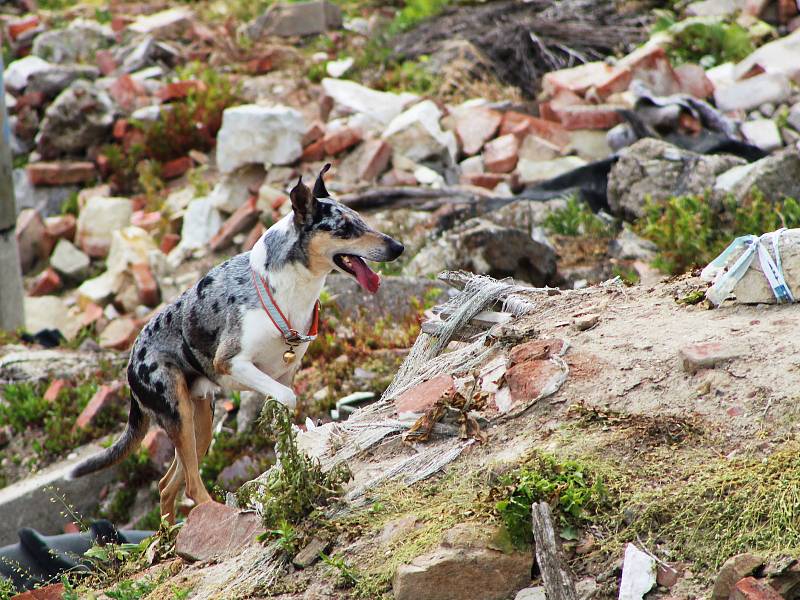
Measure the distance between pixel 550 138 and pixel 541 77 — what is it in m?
2.25

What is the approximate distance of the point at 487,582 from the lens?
3.74 m

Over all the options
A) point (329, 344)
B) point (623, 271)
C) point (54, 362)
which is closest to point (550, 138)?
point (623, 271)

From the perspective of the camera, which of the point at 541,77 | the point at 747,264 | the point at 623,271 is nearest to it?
the point at 747,264

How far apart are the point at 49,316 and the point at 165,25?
6.78 m

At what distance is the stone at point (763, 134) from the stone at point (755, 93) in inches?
26.3

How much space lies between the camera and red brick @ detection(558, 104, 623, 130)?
11.8 m

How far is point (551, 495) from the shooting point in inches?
152

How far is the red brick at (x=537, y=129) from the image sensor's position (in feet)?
39.4

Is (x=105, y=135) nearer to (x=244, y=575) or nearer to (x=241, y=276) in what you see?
(x=241, y=276)

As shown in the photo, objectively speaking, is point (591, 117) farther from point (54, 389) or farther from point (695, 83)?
point (54, 389)

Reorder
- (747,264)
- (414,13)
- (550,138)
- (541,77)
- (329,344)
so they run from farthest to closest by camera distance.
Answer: (414,13) → (541,77) → (550,138) → (329,344) → (747,264)

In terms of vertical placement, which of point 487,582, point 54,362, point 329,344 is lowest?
point 54,362

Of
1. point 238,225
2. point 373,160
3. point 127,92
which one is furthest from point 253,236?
point 127,92

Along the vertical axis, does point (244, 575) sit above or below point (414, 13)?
above
